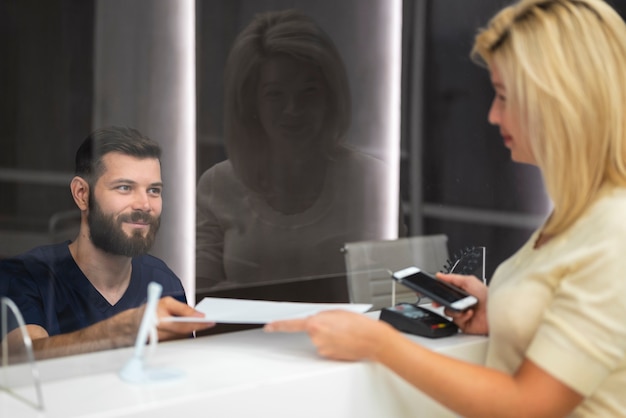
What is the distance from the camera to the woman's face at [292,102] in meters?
2.52

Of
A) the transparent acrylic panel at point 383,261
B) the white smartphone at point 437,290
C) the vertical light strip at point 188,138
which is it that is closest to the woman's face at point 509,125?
the white smartphone at point 437,290

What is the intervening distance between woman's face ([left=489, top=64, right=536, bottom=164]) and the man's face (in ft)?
3.29

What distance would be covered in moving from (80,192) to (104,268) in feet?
0.93

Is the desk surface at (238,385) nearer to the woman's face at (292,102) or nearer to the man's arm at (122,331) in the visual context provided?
the man's arm at (122,331)

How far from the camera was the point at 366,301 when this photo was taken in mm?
1812

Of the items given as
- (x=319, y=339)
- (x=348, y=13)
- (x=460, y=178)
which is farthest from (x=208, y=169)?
(x=319, y=339)

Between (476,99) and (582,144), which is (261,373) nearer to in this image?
(582,144)

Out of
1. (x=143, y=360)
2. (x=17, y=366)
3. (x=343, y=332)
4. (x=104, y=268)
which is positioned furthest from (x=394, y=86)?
(x=17, y=366)

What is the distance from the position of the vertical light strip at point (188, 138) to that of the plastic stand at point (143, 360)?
121 centimetres

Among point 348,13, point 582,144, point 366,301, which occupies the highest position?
point 348,13

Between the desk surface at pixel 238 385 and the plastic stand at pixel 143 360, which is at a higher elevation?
the plastic stand at pixel 143 360

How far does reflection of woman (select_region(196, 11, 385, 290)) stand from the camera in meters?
2.44

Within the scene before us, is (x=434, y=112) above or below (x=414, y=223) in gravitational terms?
above

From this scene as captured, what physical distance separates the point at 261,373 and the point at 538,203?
7.03ft
